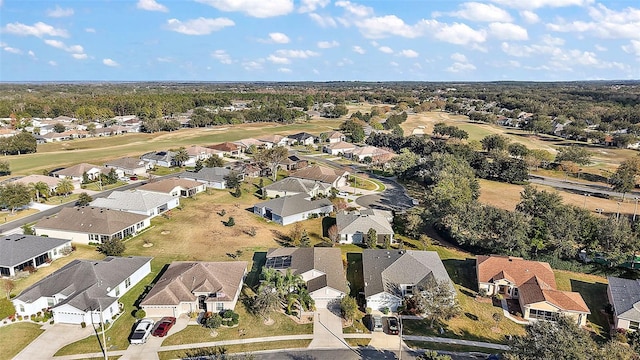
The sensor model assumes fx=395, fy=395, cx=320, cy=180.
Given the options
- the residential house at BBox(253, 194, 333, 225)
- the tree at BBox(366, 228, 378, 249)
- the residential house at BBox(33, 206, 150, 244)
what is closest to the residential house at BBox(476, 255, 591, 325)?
the tree at BBox(366, 228, 378, 249)

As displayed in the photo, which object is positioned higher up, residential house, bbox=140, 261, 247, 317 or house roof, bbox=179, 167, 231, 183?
house roof, bbox=179, 167, 231, 183

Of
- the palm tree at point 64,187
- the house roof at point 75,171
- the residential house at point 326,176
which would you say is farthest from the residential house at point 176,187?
the residential house at point 326,176

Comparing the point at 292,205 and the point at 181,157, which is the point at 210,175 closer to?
the point at 181,157

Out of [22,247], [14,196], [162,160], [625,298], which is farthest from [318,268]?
[162,160]

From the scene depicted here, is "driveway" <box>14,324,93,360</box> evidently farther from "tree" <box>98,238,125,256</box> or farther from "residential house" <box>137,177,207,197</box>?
"residential house" <box>137,177,207,197</box>

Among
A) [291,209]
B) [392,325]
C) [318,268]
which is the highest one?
[291,209]

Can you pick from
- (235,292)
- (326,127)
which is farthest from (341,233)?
(326,127)

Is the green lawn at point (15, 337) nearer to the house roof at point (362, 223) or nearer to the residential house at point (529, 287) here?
the house roof at point (362, 223)
